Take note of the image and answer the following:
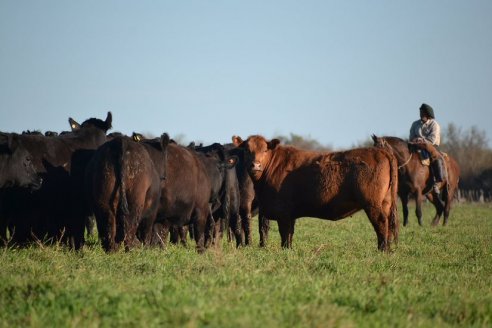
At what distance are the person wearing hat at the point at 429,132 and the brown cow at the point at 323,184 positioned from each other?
8347mm

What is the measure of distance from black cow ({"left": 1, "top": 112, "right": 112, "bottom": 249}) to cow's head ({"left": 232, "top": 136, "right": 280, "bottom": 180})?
10.1 ft

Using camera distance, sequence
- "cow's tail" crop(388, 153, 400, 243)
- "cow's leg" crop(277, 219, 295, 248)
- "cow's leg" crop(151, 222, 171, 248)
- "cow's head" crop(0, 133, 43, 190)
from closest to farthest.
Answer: "cow's head" crop(0, 133, 43, 190)
"cow's tail" crop(388, 153, 400, 243)
"cow's leg" crop(277, 219, 295, 248)
"cow's leg" crop(151, 222, 171, 248)

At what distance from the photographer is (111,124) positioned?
14.2 meters

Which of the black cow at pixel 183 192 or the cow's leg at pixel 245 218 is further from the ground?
the black cow at pixel 183 192

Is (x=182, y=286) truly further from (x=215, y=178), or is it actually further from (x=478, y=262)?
(x=215, y=178)

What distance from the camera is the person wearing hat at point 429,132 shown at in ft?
69.9

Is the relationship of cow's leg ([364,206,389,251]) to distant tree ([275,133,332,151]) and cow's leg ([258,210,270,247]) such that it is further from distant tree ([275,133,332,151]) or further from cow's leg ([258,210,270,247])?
distant tree ([275,133,332,151])

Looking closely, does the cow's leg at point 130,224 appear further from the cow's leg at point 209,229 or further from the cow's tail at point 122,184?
the cow's leg at point 209,229

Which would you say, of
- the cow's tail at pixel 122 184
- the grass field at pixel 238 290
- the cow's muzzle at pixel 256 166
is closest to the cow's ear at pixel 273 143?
the cow's muzzle at pixel 256 166

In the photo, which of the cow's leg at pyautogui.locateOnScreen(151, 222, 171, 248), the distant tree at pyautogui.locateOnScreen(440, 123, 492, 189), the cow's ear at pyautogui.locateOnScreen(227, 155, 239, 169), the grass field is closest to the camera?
the grass field

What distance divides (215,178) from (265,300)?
7844 millimetres

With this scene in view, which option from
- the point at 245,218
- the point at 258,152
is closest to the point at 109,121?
the point at 258,152

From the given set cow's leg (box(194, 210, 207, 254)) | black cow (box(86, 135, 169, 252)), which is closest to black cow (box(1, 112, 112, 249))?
black cow (box(86, 135, 169, 252))

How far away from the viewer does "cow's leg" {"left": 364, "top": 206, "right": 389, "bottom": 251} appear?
12.6 metres
